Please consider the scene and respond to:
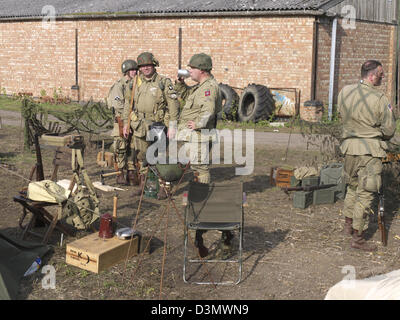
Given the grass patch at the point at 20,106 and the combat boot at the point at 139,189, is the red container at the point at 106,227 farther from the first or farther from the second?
the grass patch at the point at 20,106

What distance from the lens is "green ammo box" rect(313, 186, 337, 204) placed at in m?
8.48

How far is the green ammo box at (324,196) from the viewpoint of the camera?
848 cm

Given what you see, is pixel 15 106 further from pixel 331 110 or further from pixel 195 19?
pixel 331 110

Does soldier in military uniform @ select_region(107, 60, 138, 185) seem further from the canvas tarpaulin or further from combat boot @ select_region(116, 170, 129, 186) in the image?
the canvas tarpaulin

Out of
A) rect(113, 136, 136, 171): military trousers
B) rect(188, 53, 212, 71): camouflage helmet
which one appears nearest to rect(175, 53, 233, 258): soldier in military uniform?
rect(188, 53, 212, 71): camouflage helmet

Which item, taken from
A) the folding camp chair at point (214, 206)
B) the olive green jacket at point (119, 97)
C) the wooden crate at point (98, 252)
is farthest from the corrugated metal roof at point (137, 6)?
the wooden crate at point (98, 252)

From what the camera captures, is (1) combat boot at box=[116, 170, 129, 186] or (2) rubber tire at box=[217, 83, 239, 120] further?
(2) rubber tire at box=[217, 83, 239, 120]

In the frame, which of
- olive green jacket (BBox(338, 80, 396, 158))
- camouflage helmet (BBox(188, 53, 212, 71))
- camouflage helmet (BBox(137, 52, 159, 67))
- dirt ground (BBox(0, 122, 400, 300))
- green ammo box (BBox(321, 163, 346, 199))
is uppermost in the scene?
camouflage helmet (BBox(137, 52, 159, 67))

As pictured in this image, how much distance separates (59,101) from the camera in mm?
23625

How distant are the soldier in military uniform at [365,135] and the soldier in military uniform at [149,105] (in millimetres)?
3048

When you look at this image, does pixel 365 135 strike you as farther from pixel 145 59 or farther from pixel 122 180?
pixel 122 180

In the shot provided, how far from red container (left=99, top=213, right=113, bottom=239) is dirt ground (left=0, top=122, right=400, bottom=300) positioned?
0.37m

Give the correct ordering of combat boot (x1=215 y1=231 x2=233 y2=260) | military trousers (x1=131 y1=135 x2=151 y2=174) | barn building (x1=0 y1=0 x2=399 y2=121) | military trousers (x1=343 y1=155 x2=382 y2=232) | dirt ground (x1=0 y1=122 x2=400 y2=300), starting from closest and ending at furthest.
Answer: dirt ground (x1=0 y1=122 x2=400 y2=300) → combat boot (x1=215 y1=231 x2=233 y2=260) → military trousers (x1=343 y1=155 x2=382 y2=232) → military trousers (x1=131 y1=135 x2=151 y2=174) → barn building (x1=0 y1=0 x2=399 y2=121)
